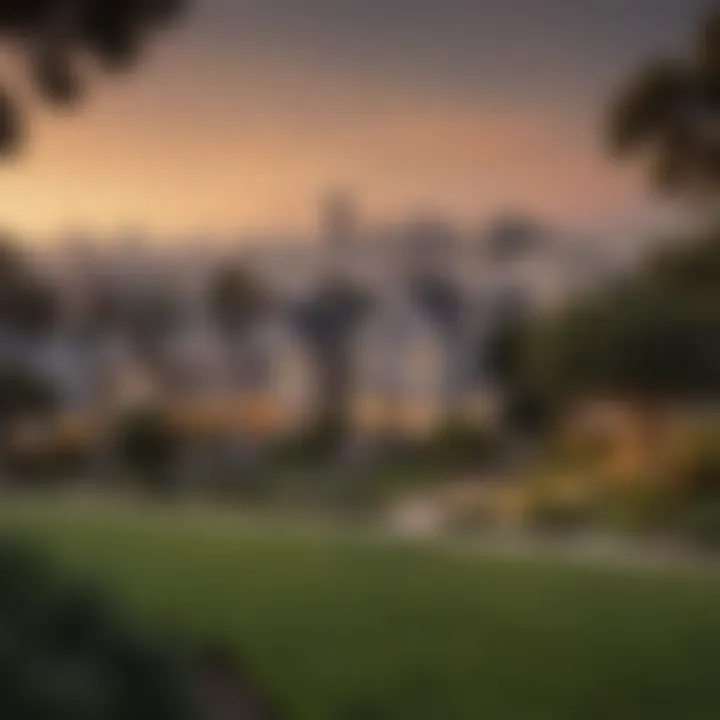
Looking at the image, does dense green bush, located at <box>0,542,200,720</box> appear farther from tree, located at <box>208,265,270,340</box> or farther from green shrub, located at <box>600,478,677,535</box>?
green shrub, located at <box>600,478,677,535</box>

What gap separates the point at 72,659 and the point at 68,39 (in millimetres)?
1108

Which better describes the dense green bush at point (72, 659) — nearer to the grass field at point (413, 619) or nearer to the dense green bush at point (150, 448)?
the grass field at point (413, 619)

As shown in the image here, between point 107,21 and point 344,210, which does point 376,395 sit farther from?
point 107,21

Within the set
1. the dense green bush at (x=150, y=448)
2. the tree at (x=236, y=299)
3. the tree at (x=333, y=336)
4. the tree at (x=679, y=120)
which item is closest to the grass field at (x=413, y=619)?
the dense green bush at (x=150, y=448)

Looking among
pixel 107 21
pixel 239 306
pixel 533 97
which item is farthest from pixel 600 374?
pixel 107 21

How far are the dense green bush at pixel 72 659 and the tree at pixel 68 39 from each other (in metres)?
0.79

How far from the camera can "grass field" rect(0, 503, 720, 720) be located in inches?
66.8

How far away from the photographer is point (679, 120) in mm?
1646

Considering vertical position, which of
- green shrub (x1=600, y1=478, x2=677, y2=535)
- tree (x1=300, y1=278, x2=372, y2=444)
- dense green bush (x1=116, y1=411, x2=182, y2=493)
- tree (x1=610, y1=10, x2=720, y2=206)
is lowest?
green shrub (x1=600, y1=478, x2=677, y2=535)

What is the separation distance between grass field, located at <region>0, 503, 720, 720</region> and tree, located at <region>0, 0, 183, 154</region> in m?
0.73

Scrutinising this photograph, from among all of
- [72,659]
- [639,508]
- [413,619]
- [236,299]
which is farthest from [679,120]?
[72,659]

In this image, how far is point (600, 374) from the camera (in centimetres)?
154

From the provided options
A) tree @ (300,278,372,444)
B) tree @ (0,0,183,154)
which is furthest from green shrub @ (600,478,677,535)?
tree @ (0,0,183,154)

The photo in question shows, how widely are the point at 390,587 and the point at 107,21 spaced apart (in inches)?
44.4
